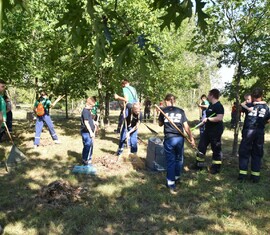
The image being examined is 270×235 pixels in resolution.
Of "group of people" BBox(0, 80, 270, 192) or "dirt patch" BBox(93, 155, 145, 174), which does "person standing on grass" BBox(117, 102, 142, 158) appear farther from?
"dirt patch" BBox(93, 155, 145, 174)

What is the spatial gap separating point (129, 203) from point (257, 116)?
348 cm

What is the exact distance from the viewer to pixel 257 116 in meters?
6.69

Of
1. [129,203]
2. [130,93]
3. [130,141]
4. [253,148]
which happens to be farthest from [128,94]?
[129,203]

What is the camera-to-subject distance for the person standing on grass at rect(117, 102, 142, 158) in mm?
8289

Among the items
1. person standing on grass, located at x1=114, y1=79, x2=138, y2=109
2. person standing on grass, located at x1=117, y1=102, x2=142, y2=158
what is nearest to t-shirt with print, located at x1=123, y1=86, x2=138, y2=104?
person standing on grass, located at x1=114, y1=79, x2=138, y2=109

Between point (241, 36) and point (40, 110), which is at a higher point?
point (241, 36)

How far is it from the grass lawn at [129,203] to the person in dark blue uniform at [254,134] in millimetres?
381

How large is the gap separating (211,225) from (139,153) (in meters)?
4.77

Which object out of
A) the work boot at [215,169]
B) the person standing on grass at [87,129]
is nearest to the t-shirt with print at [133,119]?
the person standing on grass at [87,129]

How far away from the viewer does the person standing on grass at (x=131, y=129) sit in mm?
8289

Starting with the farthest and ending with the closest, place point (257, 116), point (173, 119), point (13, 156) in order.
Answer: point (13, 156) < point (257, 116) < point (173, 119)

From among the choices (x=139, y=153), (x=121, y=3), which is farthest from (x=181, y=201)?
(x=121, y=3)

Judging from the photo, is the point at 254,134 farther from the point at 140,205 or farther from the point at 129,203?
the point at 129,203

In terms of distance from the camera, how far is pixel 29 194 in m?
5.79
